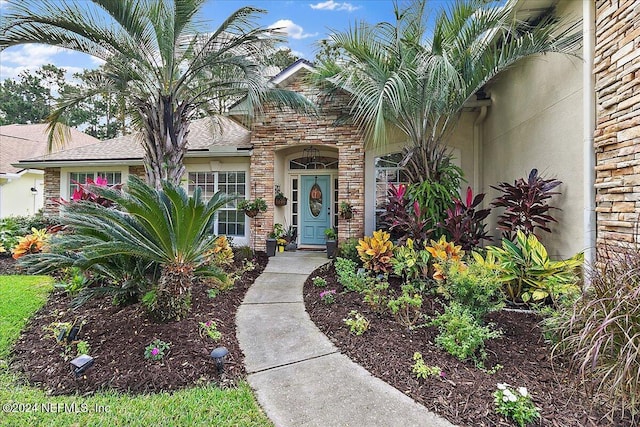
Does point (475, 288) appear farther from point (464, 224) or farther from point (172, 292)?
point (172, 292)

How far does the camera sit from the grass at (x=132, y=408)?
8.57ft

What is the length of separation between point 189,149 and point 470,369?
1019 cm

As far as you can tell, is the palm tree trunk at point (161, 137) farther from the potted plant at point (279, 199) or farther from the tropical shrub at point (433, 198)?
the tropical shrub at point (433, 198)

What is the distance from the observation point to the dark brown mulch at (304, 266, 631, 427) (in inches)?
101

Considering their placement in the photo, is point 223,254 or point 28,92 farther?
point 28,92

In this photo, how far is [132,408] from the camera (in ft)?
9.14

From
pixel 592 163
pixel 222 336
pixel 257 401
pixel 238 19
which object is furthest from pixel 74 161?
pixel 592 163

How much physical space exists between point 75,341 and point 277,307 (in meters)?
2.63

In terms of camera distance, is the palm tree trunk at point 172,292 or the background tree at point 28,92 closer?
the palm tree trunk at point 172,292

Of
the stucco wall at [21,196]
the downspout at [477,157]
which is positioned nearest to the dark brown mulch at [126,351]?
the downspout at [477,157]

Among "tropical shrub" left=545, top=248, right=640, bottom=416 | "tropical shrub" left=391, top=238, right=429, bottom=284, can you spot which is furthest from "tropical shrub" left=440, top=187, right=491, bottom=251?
"tropical shrub" left=545, top=248, right=640, bottom=416

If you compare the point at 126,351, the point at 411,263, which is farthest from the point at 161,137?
the point at 411,263

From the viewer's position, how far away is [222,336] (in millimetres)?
4074

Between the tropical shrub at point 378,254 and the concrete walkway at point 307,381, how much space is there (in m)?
1.90
